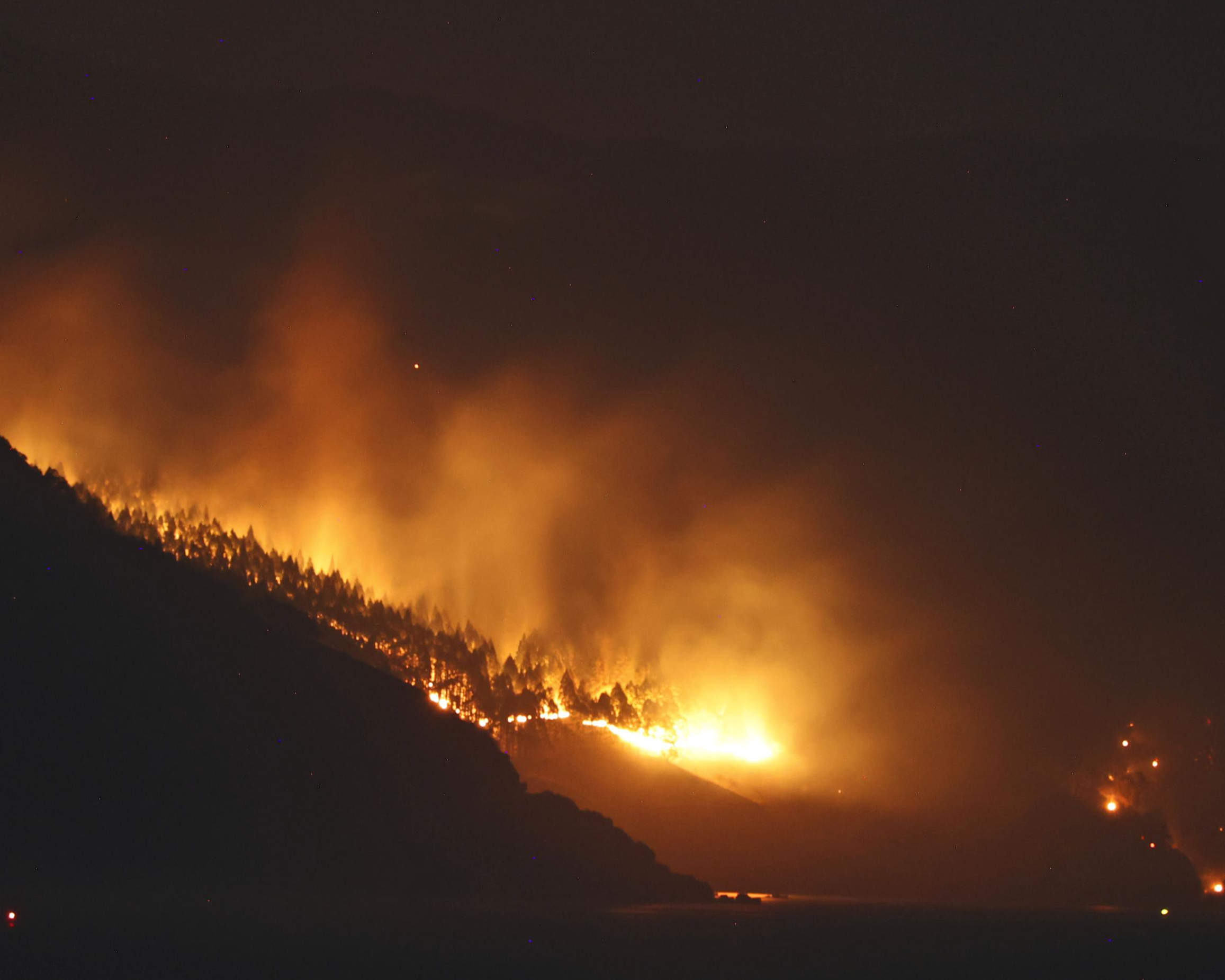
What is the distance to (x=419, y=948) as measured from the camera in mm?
62406

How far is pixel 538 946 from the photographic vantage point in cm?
6756

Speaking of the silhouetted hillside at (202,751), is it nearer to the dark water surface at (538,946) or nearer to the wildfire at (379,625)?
the dark water surface at (538,946)

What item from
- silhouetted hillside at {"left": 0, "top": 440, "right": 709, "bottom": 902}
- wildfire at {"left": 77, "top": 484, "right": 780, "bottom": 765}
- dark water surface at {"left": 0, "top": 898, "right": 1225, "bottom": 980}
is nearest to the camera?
dark water surface at {"left": 0, "top": 898, "right": 1225, "bottom": 980}

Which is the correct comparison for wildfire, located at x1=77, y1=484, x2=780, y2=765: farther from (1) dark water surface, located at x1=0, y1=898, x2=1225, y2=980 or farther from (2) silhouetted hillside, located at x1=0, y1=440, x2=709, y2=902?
(1) dark water surface, located at x1=0, y1=898, x2=1225, y2=980

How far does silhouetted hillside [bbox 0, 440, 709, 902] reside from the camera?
62.2m

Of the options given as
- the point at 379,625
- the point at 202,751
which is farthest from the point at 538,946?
the point at 379,625

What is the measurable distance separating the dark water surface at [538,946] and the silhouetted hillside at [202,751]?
142 inches

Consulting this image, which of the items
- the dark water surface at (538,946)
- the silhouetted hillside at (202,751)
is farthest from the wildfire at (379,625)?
the dark water surface at (538,946)

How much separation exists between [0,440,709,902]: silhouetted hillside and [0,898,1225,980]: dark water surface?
11.9 feet

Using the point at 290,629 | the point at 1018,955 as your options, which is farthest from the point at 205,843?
the point at 1018,955

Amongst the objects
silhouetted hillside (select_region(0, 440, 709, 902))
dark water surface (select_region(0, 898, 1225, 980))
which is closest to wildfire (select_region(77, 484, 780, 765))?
silhouetted hillside (select_region(0, 440, 709, 902))

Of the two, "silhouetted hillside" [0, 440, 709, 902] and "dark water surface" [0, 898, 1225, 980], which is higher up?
"silhouetted hillside" [0, 440, 709, 902]

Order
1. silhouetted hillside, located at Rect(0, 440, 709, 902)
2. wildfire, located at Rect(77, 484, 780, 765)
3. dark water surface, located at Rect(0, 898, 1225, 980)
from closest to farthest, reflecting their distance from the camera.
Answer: dark water surface, located at Rect(0, 898, 1225, 980) → silhouetted hillside, located at Rect(0, 440, 709, 902) → wildfire, located at Rect(77, 484, 780, 765)

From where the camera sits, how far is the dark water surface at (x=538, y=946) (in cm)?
5212
